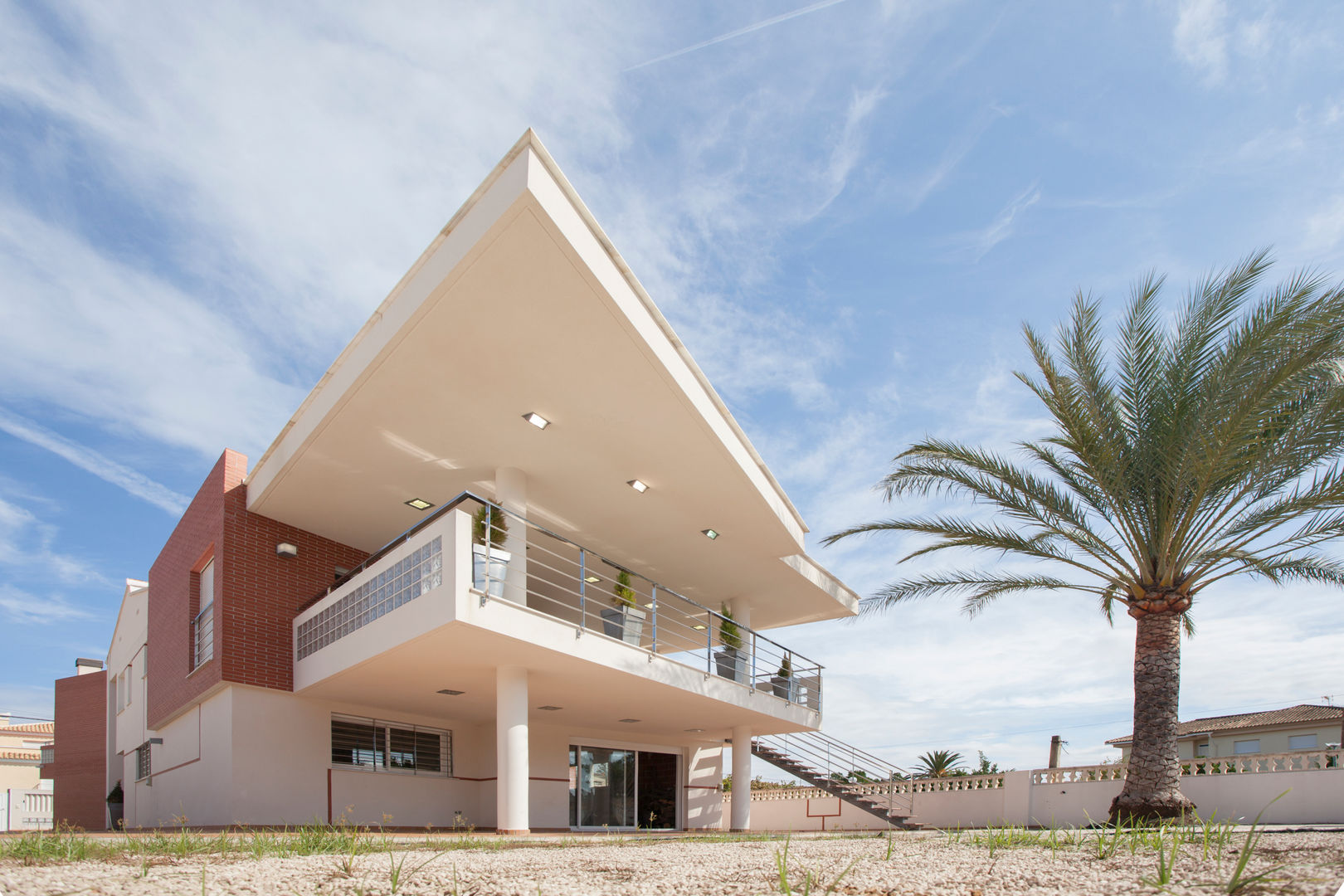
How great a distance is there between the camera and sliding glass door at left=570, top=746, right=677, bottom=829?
17578 mm

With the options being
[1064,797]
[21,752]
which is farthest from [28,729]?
[1064,797]

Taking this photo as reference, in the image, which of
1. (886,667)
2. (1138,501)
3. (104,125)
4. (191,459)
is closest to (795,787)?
Answer: (886,667)

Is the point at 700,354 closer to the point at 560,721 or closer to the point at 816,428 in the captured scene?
the point at 816,428

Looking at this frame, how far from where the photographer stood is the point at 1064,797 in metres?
17.0

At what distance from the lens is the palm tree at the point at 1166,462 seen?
34.5 feet

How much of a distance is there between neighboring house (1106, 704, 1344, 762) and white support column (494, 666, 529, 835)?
2794cm

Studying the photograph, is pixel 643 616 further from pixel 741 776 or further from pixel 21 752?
pixel 21 752

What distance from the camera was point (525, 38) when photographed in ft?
26.7

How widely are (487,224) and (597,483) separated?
5.95 meters

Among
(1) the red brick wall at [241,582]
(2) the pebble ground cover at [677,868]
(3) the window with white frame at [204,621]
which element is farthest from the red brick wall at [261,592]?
(2) the pebble ground cover at [677,868]

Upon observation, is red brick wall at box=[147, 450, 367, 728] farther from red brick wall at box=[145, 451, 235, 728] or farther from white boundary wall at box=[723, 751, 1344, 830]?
white boundary wall at box=[723, 751, 1344, 830]

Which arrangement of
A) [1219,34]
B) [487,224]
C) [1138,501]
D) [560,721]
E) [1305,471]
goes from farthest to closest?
[560,721] < [1138,501] < [1305,471] < [1219,34] < [487,224]

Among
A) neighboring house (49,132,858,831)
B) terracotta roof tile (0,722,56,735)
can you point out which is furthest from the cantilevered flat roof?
terracotta roof tile (0,722,56,735)

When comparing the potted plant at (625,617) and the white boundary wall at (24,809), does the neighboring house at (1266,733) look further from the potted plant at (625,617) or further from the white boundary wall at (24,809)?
the white boundary wall at (24,809)
